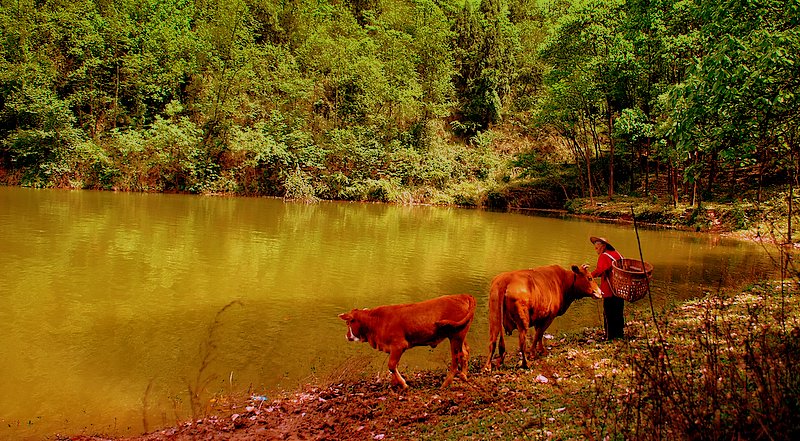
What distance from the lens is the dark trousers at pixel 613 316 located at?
232 inches

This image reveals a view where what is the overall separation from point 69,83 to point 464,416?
4497 cm

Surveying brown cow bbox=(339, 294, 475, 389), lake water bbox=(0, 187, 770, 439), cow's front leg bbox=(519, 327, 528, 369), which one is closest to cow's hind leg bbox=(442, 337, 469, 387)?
brown cow bbox=(339, 294, 475, 389)

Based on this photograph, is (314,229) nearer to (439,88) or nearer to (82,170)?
(82,170)

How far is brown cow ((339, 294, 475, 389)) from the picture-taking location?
496 centimetres

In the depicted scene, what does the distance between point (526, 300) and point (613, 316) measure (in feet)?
5.21

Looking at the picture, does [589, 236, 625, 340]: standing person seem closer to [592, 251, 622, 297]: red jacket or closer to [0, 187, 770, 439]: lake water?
[592, 251, 622, 297]: red jacket

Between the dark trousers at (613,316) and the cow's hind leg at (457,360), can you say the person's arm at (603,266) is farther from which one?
the cow's hind leg at (457,360)

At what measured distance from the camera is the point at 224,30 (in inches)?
1565

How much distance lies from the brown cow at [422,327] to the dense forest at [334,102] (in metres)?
24.2

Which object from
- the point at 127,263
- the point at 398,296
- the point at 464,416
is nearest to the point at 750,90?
the point at 398,296

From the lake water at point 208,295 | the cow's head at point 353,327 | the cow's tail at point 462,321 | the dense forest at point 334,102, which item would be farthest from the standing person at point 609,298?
the dense forest at point 334,102

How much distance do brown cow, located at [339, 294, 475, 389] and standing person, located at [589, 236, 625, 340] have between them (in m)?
1.98

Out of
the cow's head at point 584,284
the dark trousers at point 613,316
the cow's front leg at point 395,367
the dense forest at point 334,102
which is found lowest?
→ the cow's front leg at point 395,367

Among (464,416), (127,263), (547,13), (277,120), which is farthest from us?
(547,13)
